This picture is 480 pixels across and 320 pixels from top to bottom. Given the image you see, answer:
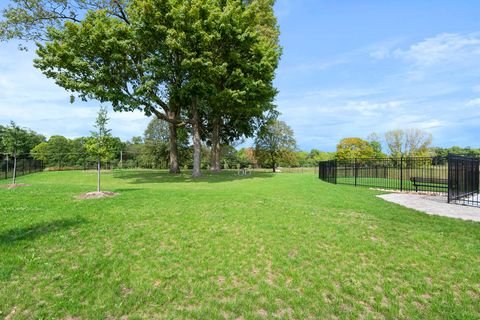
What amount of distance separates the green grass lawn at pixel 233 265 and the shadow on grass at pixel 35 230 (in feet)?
0.12

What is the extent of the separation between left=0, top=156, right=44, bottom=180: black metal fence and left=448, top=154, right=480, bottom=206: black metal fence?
3063cm

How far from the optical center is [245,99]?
18531 millimetres

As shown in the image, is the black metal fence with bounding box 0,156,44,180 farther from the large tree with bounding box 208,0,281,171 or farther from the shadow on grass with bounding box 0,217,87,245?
the shadow on grass with bounding box 0,217,87,245

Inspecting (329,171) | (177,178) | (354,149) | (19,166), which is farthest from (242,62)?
(354,149)

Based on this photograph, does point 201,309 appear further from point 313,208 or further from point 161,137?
point 161,137

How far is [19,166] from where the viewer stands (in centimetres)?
2455

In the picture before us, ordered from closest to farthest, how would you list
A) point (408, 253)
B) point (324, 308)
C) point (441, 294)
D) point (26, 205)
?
point (324, 308) < point (441, 294) < point (408, 253) < point (26, 205)

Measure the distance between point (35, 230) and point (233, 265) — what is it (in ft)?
15.1

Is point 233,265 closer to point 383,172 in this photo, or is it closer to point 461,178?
point 461,178

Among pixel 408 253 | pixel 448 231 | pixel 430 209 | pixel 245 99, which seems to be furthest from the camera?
pixel 245 99

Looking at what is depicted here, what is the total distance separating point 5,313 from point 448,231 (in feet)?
27.6

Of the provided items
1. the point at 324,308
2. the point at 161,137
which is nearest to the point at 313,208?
the point at 324,308

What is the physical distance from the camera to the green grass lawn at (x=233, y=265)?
3424 mm

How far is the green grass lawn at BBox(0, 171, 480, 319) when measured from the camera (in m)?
3.42
